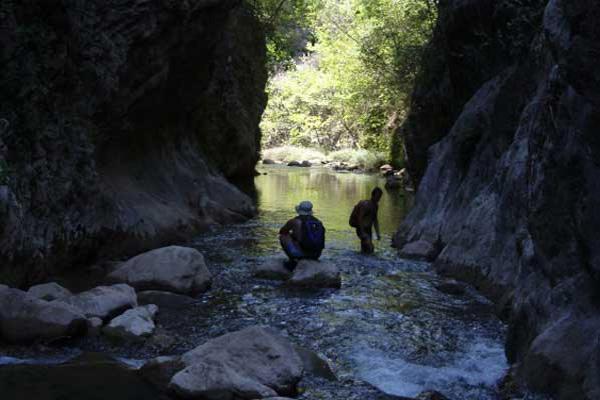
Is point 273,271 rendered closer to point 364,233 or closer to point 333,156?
point 364,233

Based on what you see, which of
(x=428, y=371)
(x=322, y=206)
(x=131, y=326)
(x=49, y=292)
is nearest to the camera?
(x=428, y=371)

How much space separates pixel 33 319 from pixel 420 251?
27.0ft

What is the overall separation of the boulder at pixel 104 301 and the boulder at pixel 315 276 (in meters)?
2.77

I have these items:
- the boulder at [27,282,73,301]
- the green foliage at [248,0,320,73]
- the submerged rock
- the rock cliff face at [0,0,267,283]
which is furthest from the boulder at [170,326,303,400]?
the green foliage at [248,0,320,73]

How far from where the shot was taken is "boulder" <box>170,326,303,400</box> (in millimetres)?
5977

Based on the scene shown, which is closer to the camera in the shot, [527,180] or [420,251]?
[527,180]

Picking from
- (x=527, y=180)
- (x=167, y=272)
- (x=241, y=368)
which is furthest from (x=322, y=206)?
(x=241, y=368)

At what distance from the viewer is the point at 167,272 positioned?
33.1ft

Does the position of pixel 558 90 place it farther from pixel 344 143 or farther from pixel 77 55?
pixel 344 143

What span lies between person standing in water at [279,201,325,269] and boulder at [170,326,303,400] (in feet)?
14.5

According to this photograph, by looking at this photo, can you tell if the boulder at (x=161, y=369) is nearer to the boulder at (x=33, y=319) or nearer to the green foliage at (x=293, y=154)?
the boulder at (x=33, y=319)

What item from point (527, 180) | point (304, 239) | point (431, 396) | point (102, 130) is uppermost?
point (102, 130)

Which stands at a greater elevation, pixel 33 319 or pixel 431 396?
pixel 33 319

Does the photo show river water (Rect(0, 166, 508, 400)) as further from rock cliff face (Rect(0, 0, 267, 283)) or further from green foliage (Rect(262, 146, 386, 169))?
green foliage (Rect(262, 146, 386, 169))
